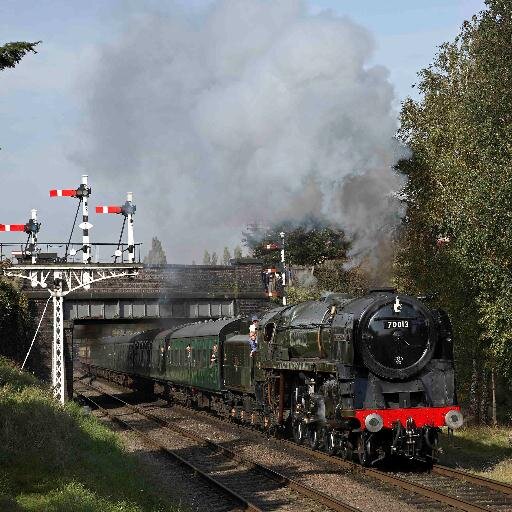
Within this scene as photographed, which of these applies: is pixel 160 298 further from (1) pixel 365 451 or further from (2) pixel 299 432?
(1) pixel 365 451

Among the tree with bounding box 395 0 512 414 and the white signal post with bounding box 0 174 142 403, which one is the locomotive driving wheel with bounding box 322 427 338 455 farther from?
the white signal post with bounding box 0 174 142 403

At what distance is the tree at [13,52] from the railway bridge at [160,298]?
26.2 metres

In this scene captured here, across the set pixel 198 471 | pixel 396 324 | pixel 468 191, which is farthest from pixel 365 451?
pixel 468 191

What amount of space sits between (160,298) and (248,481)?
24.5m

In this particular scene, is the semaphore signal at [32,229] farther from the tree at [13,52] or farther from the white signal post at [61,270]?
the tree at [13,52]

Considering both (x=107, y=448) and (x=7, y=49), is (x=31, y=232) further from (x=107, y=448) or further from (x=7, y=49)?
(x=7, y=49)

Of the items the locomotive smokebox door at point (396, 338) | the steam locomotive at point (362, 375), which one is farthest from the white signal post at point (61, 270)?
the locomotive smokebox door at point (396, 338)

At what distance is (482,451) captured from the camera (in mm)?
21281

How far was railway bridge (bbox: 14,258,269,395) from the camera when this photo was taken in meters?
38.7

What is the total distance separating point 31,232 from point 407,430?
60.1 feet

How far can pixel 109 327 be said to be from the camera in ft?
264

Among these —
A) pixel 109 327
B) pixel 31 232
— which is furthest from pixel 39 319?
pixel 109 327

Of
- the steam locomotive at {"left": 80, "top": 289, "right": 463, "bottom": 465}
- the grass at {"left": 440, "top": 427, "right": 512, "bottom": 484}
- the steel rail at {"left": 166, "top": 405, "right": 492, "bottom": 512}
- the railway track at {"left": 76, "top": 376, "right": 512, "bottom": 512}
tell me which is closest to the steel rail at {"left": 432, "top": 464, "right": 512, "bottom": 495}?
the railway track at {"left": 76, "top": 376, "right": 512, "bottom": 512}

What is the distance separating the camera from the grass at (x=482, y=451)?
17594 mm
